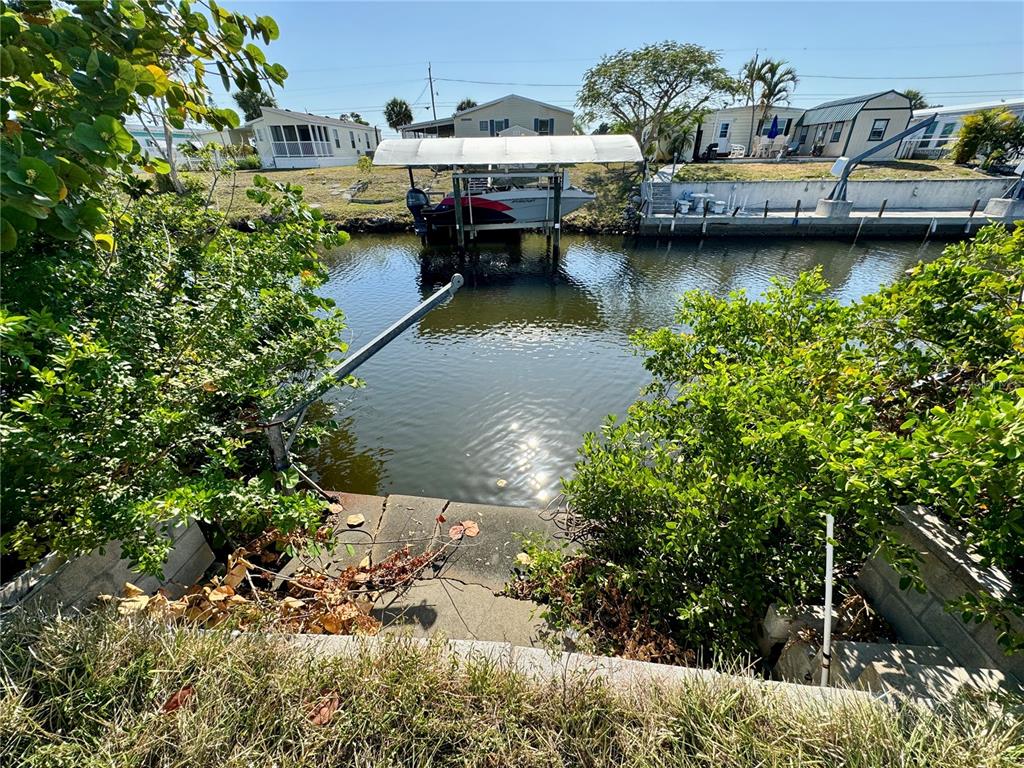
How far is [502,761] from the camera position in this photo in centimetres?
141

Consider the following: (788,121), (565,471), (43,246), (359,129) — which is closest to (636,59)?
Result: (788,121)

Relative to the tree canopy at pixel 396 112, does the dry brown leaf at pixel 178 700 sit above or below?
below

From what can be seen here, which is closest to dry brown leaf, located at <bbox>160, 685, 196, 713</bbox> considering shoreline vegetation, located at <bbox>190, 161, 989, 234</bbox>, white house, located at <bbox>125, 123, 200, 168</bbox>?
white house, located at <bbox>125, 123, 200, 168</bbox>

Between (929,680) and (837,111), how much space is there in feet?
132

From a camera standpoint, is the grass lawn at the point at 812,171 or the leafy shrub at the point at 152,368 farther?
the grass lawn at the point at 812,171

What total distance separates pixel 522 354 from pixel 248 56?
6.87 metres

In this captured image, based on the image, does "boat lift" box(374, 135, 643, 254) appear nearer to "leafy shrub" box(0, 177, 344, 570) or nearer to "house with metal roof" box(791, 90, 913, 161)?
"leafy shrub" box(0, 177, 344, 570)

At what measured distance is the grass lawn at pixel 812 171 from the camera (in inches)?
878

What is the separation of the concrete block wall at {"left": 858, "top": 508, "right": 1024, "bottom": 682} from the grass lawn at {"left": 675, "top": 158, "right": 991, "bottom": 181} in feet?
79.3

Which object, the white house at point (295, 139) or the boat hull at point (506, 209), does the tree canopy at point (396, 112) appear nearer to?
the white house at point (295, 139)

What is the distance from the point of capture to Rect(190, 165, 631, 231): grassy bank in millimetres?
19719

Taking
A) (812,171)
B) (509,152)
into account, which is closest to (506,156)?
(509,152)

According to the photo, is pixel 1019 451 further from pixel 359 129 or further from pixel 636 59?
pixel 359 129

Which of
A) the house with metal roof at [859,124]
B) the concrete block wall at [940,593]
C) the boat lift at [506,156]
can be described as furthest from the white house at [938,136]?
the concrete block wall at [940,593]
